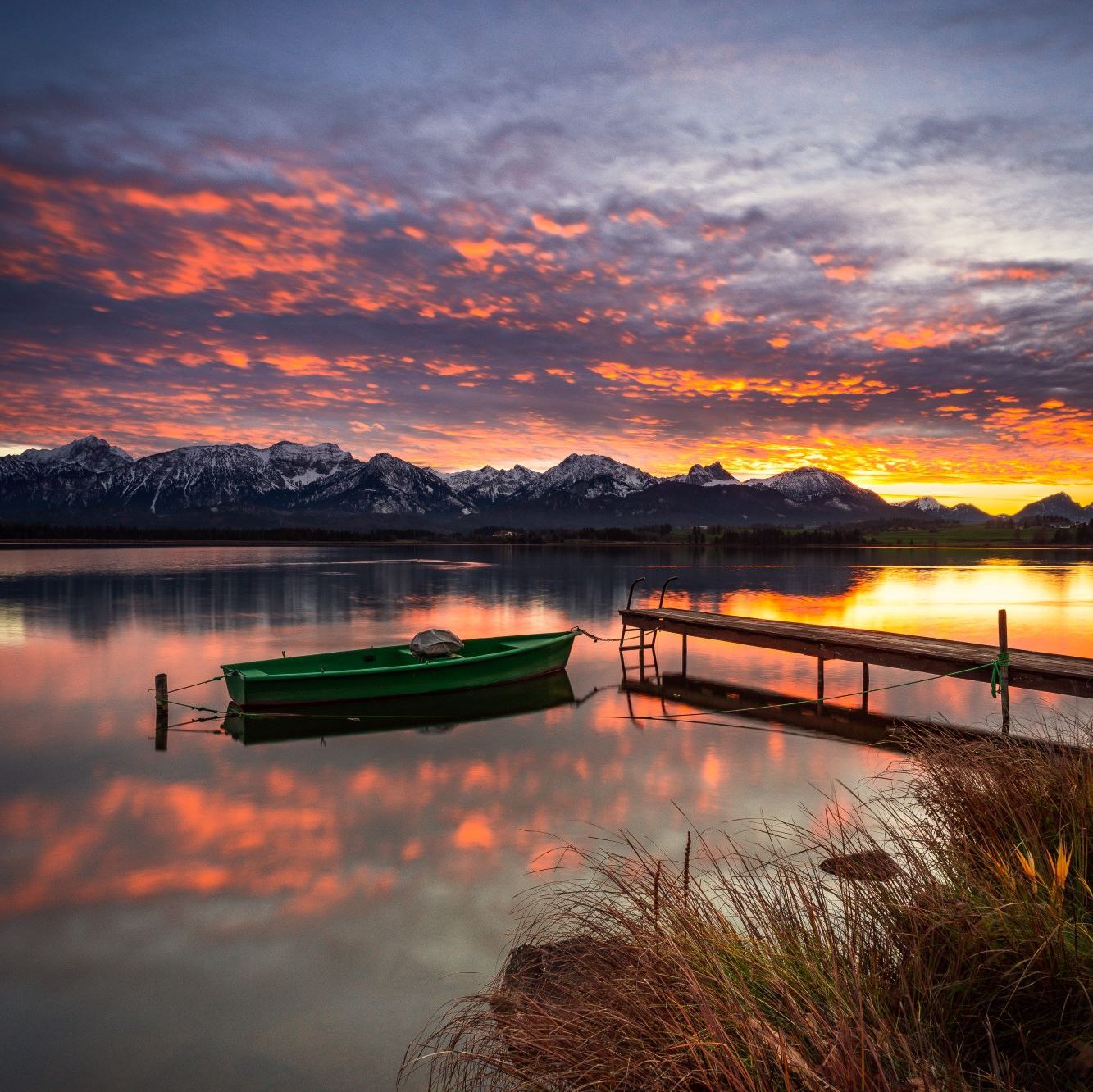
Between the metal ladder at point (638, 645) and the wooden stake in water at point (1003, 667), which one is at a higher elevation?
the wooden stake in water at point (1003, 667)

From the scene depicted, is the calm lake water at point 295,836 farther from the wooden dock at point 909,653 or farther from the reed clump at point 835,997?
the reed clump at point 835,997

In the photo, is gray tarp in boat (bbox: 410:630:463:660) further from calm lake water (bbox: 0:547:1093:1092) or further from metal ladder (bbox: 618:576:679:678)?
metal ladder (bbox: 618:576:679:678)

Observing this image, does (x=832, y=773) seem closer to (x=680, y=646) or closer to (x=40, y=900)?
(x=40, y=900)

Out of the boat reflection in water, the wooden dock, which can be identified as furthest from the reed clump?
the boat reflection in water

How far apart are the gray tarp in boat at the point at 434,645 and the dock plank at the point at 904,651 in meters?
7.42

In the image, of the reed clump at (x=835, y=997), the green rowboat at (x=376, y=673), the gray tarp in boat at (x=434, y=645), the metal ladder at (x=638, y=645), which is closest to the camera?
the reed clump at (x=835, y=997)

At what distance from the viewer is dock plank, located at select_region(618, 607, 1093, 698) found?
14.2m

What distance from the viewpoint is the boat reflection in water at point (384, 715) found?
1653 centimetres

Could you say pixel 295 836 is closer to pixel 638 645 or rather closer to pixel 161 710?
pixel 161 710

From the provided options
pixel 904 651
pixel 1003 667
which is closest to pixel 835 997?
pixel 1003 667

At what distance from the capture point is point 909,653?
16.3 meters

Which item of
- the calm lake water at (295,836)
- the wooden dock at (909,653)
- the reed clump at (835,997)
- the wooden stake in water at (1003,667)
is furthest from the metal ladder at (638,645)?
the reed clump at (835,997)

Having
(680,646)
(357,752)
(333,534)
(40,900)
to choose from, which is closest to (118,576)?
(680,646)

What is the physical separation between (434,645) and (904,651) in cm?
1093
